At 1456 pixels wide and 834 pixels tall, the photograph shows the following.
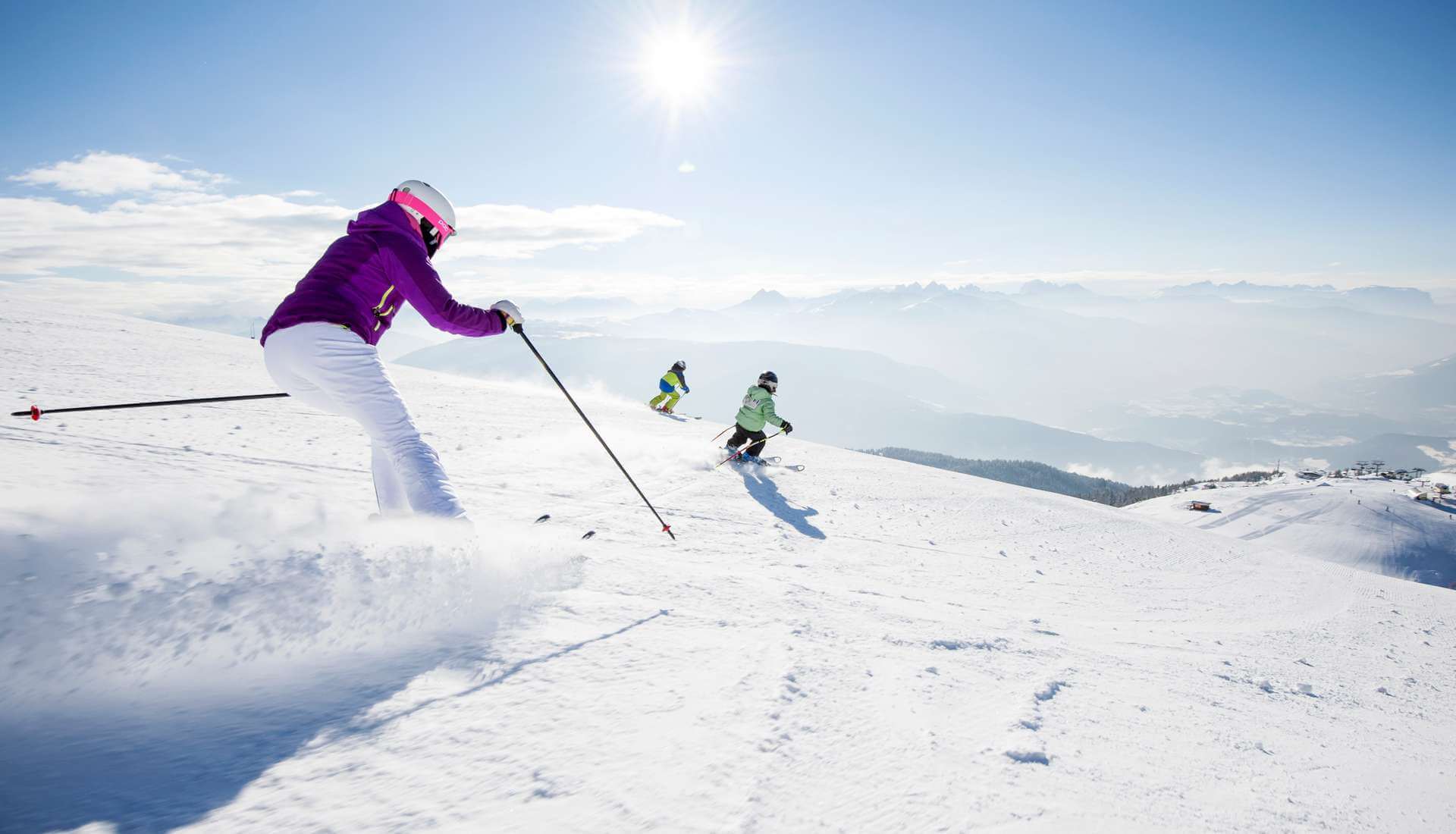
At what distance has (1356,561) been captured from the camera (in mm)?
57531

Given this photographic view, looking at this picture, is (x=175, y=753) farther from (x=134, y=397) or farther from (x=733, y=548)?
(x=134, y=397)

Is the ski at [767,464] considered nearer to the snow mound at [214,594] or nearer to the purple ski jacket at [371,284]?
the purple ski jacket at [371,284]

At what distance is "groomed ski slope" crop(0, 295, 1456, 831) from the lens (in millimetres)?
1558

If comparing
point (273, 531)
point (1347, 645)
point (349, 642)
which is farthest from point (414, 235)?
point (1347, 645)

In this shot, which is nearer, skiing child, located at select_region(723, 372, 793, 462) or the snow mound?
the snow mound

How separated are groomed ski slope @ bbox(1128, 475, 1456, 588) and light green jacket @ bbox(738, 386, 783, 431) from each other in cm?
6546

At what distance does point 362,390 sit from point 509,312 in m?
1.20

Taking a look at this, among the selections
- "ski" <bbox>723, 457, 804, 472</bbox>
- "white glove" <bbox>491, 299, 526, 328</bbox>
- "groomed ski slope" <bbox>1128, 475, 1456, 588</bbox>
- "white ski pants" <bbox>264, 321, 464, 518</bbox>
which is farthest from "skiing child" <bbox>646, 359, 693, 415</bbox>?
"groomed ski slope" <bbox>1128, 475, 1456, 588</bbox>

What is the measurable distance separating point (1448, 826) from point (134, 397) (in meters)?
11.4

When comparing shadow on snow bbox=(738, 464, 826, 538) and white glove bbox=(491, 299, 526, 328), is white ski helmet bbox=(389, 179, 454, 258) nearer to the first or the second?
white glove bbox=(491, 299, 526, 328)

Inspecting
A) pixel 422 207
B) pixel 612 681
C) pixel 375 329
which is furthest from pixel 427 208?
pixel 612 681

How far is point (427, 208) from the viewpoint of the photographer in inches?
153

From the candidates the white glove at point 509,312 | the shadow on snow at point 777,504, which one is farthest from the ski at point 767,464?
the white glove at point 509,312

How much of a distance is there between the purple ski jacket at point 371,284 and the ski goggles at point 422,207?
0.25 feet
